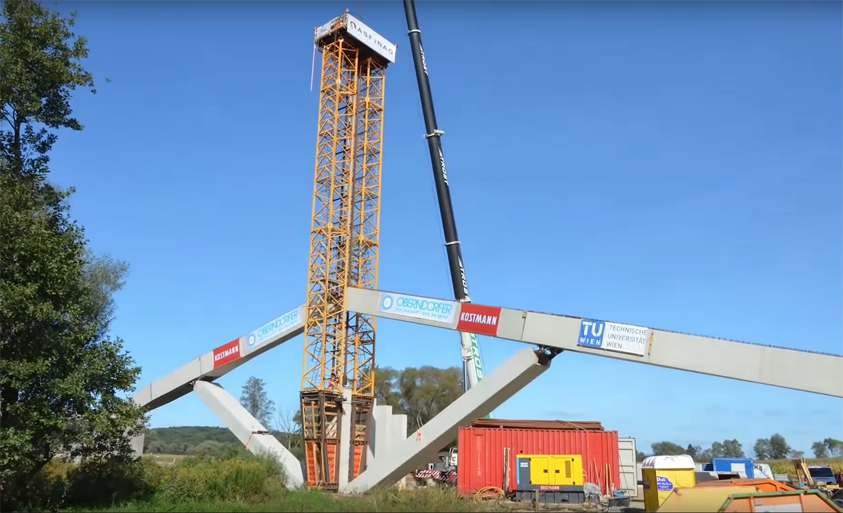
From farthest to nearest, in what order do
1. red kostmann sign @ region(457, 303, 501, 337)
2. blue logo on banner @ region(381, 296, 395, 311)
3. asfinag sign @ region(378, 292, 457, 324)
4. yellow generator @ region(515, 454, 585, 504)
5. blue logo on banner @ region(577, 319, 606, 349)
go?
1. blue logo on banner @ region(381, 296, 395, 311)
2. asfinag sign @ region(378, 292, 457, 324)
3. red kostmann sign @ region(457, 303, 501, 337)
4. yellow generator @ region(515, 454, 585, 504)
5. blue logo on banner @ region(577, 319, 606, 349)

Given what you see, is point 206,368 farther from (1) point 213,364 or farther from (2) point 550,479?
(2) point 550,479

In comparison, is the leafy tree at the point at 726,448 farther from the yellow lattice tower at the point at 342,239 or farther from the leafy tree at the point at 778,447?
the yellow lattice tower at the point at 342,239

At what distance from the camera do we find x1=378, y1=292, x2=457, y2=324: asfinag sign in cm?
2469

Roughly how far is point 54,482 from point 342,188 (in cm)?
1833

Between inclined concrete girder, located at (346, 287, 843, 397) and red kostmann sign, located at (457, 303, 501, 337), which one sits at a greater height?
red kostmann sign, located at (457, 303, 501, 337)

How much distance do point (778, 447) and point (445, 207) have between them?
77.7 m

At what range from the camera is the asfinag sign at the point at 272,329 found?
32938mm

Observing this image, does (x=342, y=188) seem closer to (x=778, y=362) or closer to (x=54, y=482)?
(x=54, y=482)

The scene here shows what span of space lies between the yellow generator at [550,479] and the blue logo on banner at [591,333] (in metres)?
4.21

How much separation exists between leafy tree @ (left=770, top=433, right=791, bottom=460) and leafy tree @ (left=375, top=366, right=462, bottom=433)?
138ft

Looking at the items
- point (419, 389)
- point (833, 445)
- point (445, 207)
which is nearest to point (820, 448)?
point (833, 445)

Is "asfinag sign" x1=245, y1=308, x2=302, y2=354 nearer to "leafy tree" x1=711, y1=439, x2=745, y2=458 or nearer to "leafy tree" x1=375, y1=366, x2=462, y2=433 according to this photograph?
"leafy tree" x1=375, y1=366, x2=462, y2=433

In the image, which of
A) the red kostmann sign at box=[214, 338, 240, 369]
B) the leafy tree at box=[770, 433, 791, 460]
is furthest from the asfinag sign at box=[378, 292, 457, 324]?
the leafy tree at box=[770, 433, 791, 460]

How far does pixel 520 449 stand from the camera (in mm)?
23266
